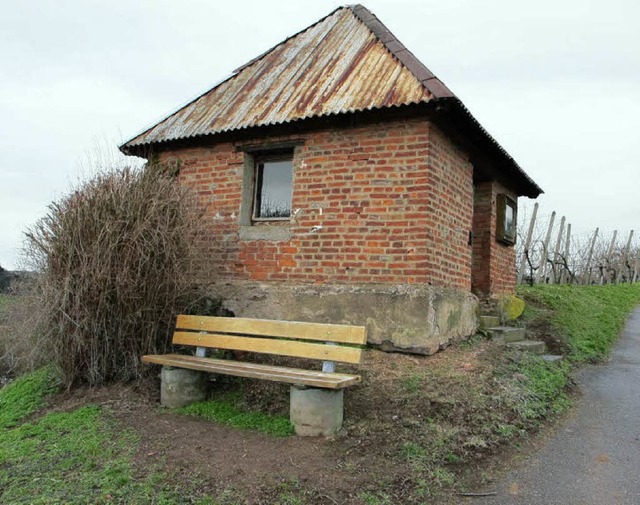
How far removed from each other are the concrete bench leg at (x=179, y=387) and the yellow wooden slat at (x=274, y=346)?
→ 0.40 metres

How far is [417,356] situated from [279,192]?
2.94 metres

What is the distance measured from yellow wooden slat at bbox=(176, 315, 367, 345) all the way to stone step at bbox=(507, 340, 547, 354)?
3.16 m

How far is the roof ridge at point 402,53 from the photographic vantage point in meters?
5.96

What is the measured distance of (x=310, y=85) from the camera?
7.23 m

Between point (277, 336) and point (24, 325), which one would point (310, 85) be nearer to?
point (277, 336)

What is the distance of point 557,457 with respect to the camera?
4.09 m

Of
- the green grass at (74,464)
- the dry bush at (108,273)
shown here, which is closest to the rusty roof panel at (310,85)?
the dry bush at (108,273)

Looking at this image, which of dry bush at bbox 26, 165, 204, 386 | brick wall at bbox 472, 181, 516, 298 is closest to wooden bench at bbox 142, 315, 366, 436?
dry bush at bbox 26, 165, 204, 386

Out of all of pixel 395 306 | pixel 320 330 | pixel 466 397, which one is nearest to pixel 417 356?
pixel 395 306

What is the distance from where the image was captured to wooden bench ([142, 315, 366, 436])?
13.9ft

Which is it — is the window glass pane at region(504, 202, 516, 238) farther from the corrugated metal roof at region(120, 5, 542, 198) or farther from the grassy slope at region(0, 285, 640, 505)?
the grassy slope at region(0, 285, 640, 505)

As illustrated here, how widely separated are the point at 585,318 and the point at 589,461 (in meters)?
6.04

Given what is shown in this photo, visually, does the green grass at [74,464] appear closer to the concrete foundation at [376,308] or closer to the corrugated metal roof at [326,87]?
the concrete foundation at [376,308]

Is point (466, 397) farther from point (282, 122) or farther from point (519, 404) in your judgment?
point (282, 122)
